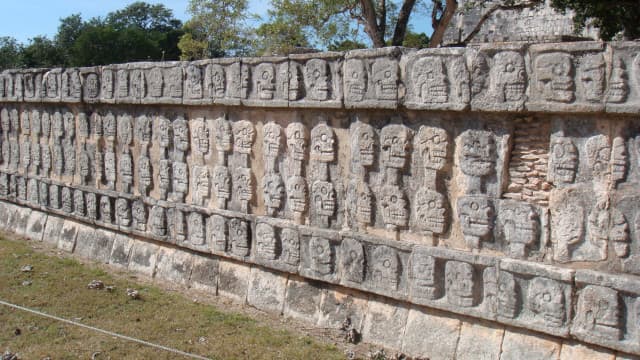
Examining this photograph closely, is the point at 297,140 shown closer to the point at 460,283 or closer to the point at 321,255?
the point at 321,255

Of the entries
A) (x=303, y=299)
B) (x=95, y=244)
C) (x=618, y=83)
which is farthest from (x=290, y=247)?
(x=95, y=244)

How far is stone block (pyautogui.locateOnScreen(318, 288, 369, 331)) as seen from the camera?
450 centimetres

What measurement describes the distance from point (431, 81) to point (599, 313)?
5.66 feet

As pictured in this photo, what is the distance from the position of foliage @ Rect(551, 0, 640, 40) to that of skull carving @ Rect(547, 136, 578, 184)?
1137 cm

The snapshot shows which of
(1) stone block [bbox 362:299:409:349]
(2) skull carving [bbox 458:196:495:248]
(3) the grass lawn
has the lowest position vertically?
(3) the grass lawn

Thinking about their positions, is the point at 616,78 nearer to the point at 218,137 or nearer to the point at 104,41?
the point at 218,137

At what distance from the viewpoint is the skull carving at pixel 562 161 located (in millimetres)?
3459

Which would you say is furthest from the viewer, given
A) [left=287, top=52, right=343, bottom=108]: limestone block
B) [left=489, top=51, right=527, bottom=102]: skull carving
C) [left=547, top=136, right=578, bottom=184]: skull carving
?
[left=287, top=52, right=343, bottom=108]: limestone block

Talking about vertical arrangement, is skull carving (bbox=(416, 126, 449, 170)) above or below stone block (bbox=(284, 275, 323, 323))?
above

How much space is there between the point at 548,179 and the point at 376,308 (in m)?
1.59

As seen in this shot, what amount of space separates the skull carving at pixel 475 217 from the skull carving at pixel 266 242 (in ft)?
5.59

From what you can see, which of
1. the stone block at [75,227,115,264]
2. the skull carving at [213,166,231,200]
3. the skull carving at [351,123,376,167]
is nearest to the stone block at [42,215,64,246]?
the stone block at [75,227,115,264]

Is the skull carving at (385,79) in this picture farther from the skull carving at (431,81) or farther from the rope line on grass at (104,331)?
the rope line on grass at (104,331)

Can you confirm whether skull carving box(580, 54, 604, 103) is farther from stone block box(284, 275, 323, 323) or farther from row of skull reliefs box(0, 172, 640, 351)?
stone block box(284, 275, 323, 323)
